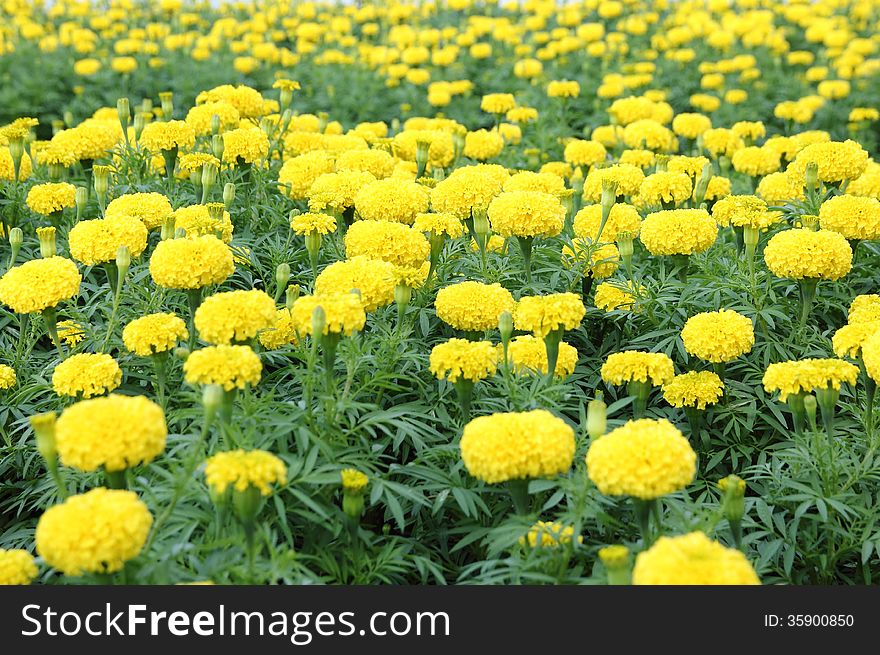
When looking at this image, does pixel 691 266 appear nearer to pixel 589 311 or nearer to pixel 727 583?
pixel 589 311

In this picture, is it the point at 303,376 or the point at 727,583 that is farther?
the point at 303,376

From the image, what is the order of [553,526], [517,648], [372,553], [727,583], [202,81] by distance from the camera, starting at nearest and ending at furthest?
[727,583], [517,648], [553,526], [372,553], [202,81]

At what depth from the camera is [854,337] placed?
10.4 ft

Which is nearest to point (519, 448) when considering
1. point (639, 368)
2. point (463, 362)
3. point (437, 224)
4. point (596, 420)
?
point (596, 420)

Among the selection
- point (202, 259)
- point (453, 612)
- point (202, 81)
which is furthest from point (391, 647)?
point (202, 81)

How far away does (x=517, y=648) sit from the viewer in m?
2.21

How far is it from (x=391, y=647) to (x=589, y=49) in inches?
309

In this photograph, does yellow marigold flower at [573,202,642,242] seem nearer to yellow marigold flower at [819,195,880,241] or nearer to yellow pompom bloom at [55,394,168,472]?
yellow marigold flower at [819,195,880,241]

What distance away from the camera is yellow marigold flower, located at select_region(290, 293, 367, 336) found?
8.93ft

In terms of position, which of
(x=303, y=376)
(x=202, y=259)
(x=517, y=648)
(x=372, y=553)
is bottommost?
(x=372, y=553)

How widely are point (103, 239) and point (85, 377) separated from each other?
0.62 m

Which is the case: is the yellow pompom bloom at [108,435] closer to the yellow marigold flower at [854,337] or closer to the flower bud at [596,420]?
the flower bud at [596,420]

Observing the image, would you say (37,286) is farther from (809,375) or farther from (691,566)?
(809,375)

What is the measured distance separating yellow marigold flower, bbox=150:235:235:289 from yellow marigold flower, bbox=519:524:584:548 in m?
1.24
